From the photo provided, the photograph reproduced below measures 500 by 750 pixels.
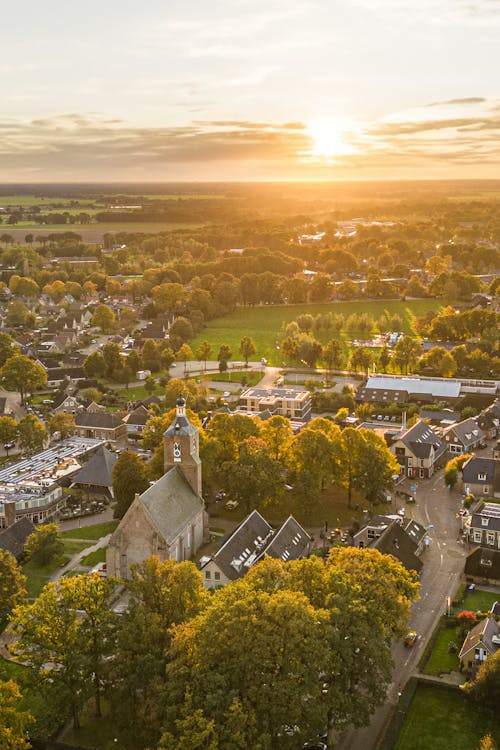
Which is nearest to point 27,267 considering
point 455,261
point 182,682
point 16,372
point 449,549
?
point 16,372

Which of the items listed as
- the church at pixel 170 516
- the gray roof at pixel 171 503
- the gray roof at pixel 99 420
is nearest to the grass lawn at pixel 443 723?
the church at pixel 170 516

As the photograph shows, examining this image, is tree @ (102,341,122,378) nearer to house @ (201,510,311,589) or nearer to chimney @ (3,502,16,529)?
chimney @ (3,502,16,529)

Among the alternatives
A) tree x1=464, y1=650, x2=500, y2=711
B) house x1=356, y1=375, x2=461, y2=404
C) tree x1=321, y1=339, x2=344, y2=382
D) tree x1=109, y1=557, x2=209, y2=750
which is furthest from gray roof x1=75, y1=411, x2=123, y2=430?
tree x1=464, y1=650, x2=500, y2=711

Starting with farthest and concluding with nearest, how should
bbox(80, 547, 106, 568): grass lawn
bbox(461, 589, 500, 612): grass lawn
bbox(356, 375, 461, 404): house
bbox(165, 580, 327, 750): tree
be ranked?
bbox(356, 375, 461, 404): house < bbox(80, 547, 106, 568): grass lawn < bbox(461, 589, 500, 612): grass lawn < bbox(165, 580, 327, 750): tree

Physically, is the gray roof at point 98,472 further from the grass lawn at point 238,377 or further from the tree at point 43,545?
the grass lawn at point 238,377

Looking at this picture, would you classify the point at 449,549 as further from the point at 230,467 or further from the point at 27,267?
the point at 27,267

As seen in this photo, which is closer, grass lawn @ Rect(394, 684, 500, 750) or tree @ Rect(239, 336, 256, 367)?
grass lawn @ Rect(394, 684, 500, 750)
